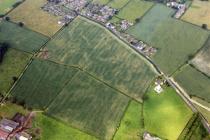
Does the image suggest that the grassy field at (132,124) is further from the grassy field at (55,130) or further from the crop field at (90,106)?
the grassy field at (55,130)

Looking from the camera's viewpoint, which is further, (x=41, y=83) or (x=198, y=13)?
(x=198, y=13)

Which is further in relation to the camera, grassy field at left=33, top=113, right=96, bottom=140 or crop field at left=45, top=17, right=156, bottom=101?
crop field at left=45, top=17, right=156, bottom=101

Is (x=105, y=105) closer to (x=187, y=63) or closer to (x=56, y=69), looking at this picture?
(x=56, y=69)

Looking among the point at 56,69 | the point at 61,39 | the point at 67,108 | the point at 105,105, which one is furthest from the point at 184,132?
the point at 61,39

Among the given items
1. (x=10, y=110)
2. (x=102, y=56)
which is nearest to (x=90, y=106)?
(x=10, y=110)

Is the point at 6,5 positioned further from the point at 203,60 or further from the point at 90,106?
the point at 203,60

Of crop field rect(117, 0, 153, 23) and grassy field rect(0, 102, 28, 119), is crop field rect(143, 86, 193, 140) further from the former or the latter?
crop field rect(117, 0, 153, 23)

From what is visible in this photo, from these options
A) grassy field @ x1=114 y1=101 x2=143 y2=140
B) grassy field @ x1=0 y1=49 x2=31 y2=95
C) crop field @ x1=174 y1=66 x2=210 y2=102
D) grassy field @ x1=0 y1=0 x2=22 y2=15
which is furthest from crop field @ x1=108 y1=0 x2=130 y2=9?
grassy field @ x1=114 y1=101 x2=143 y2=140
